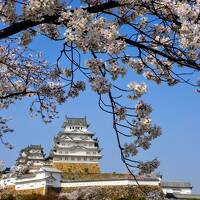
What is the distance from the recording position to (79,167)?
54.3 metres

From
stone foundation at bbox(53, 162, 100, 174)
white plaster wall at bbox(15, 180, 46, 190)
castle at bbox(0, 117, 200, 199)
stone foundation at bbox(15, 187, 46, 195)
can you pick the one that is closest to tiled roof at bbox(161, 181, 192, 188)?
Answer: castle at bbox(0, 117, 200, 199)

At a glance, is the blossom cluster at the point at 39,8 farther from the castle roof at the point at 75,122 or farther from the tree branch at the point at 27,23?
the castle roof at the point at 75,122

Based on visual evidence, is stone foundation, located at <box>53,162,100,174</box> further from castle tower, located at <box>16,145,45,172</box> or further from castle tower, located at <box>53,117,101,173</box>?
castle tower, located at <box>16,145,45,172</box>

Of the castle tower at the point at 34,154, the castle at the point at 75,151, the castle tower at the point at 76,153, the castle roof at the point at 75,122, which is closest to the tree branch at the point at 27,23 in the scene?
the castle at the point at 75,151

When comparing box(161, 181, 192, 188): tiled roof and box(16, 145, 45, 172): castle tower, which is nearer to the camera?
box(161, 181, 192, 188): tiled roof

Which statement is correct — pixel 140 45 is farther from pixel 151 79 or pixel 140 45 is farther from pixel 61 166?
pixel 61 166

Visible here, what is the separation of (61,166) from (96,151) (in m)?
4.19

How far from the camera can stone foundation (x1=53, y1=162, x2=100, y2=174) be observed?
175ft

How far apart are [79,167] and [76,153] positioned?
1577 millimetres

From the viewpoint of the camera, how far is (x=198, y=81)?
211 inches

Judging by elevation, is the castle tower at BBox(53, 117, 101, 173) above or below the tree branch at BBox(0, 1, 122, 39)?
above

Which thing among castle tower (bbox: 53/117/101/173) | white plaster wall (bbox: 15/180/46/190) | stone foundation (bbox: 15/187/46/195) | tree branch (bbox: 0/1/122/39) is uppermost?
castle tower (bbox: 53/117/101/173)

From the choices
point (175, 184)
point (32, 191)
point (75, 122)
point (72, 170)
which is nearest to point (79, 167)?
point (72, 170)

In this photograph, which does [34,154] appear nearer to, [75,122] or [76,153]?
[75,122]
